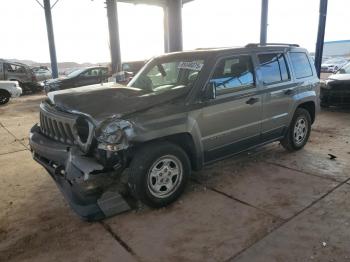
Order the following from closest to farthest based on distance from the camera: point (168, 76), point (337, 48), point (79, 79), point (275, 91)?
point (168, 76) → point (275, 91) → point (79, 79) → point (337, 48)

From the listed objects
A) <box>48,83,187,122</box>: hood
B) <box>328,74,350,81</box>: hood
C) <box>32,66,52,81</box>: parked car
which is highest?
<box>48,83,187,122</box>: hood

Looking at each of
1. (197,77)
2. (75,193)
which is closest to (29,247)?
(75,193)

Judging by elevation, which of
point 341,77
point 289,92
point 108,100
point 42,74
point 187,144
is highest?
point 108,100

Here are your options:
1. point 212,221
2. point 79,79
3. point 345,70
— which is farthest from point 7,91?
point 212,221

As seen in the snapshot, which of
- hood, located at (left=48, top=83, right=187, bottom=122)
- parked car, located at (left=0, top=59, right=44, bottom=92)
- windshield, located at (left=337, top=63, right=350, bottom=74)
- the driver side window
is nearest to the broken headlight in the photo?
hood, located at (left=48, top=83, right=187, bottom=122)

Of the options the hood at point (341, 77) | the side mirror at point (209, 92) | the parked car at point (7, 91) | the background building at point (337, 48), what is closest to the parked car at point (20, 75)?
the parked car at point (7, 91)

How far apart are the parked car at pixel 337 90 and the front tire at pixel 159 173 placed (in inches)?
286

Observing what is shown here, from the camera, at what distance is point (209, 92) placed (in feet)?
13.5

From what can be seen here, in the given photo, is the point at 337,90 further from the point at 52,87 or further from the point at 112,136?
the point at 52,87

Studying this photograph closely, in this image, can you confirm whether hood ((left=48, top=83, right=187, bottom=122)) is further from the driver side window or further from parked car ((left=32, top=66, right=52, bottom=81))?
parked car ((left=32, top=66, right=52, bottom=81))

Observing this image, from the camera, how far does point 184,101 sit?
13.0 ft

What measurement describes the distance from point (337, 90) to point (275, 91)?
5565mm

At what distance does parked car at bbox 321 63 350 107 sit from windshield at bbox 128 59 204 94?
6576 millimetres

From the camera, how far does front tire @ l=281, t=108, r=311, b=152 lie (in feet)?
18.9
